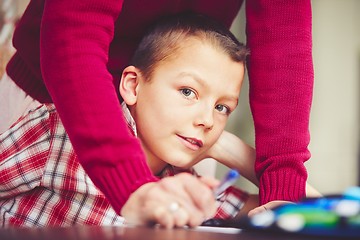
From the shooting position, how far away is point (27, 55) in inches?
37.6

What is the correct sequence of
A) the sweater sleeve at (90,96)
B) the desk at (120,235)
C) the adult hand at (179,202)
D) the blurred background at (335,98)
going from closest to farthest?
the desk at (120,235)
the adult hand at (179,202)
the sweater sleeve at (90,96)
the blurred background at (335,98)

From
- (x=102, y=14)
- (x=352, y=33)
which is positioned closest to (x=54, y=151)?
(x=102, y=14)

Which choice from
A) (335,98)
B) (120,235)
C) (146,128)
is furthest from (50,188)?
(335,98)

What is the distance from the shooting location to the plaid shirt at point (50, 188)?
875mm

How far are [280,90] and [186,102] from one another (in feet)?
0.60

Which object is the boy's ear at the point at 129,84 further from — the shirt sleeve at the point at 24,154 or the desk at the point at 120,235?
the desk at the point at 120,235

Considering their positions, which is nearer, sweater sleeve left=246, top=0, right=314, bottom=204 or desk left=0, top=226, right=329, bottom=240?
desk left=0, top=226, right=329, bottom=240

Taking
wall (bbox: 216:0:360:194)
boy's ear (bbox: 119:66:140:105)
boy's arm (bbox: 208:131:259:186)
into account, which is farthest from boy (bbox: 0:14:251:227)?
wall (bbox: 216:0:360:194)

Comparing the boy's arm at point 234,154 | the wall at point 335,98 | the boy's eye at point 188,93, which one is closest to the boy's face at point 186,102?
the boy's eye at point 188,93

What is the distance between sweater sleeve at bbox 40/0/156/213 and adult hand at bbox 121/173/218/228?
0.23 feet

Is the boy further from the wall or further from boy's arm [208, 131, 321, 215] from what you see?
the wall

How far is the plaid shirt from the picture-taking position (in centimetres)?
88

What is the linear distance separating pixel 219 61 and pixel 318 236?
53 cm

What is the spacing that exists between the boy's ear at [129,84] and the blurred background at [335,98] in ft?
4.42
